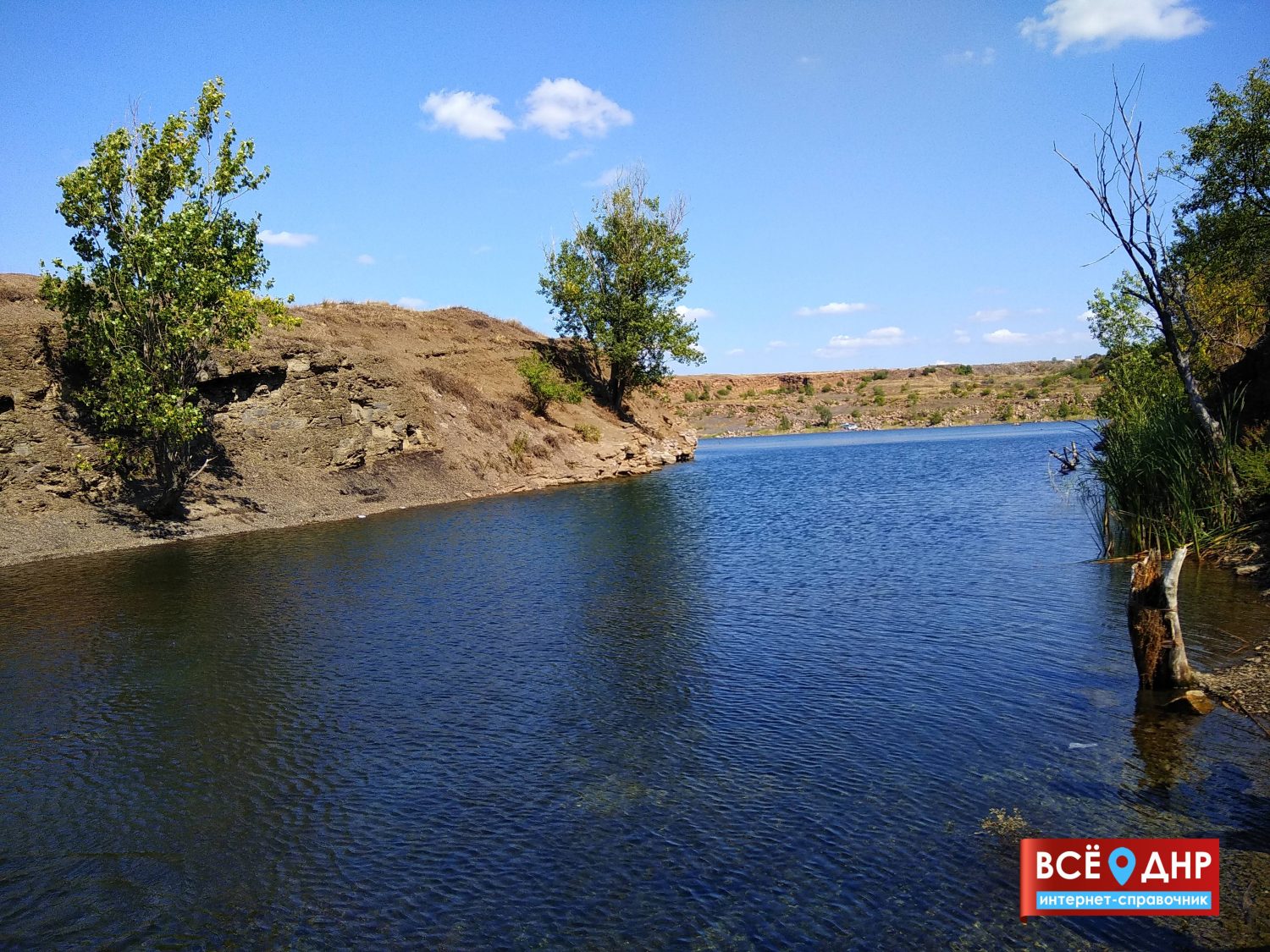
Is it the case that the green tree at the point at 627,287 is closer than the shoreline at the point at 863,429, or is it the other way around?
the green tree at the point at 627,287

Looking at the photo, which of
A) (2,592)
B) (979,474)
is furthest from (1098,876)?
(979,474)

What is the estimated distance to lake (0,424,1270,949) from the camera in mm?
6316

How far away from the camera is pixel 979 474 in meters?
38.7

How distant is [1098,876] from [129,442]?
2784 centimetres

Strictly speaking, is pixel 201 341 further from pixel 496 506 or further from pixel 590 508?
pixel 590 508

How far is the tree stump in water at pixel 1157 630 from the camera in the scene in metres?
9.64

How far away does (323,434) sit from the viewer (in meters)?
34.0

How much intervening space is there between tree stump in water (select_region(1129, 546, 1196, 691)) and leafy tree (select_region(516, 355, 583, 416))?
38.9 metres

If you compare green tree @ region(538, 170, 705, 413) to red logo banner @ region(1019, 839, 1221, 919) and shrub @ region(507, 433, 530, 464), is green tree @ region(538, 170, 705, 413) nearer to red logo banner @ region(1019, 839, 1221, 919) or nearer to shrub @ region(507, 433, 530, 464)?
shrub @ region(507, 433, 530, 464)

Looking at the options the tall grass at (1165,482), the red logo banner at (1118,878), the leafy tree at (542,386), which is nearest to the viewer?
the red logo banner at (1118,878)

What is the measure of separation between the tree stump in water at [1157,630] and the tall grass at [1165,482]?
23.6ft

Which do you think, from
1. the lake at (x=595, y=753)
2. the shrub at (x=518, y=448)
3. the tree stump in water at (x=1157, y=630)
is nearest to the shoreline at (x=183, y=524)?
the shrub at (x=518, y=448)

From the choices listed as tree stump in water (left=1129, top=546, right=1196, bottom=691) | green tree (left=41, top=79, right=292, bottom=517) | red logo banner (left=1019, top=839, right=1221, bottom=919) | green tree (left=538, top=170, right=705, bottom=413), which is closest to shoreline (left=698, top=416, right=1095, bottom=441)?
green tree (left=538, top=170, right=705, bottom=413)

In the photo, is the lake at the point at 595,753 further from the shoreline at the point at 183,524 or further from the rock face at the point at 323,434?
the rock face at the point at 323,434
